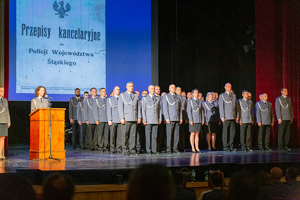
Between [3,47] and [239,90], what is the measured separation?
7642 mm

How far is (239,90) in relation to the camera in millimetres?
12078

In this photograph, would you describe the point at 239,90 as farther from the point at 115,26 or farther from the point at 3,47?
the point at 3,47

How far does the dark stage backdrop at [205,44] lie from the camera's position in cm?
1140

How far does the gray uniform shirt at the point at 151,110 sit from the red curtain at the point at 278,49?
4.04 m

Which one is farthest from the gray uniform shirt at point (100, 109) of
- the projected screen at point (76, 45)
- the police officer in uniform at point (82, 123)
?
the projected screen at point (76, 45)

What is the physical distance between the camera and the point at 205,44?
38.9 feet

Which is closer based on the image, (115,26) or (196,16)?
(115,26)

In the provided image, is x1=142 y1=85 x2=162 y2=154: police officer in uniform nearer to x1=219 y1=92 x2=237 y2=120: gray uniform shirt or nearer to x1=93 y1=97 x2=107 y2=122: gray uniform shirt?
x1=93 y1=97 x2=107 y2=122: gray uniform shirt

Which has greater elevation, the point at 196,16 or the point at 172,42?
the point at 196,16

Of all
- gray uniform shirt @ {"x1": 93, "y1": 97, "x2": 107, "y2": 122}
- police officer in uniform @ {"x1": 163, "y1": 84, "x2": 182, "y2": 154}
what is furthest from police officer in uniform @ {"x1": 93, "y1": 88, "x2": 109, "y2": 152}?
police officer in uniform @ {"x1": 163, "y1": 84, "x2": 182, "y2": 154}

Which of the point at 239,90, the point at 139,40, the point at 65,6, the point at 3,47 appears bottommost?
the point at 239,90

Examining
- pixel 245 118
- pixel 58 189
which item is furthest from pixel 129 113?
pixel 58 189

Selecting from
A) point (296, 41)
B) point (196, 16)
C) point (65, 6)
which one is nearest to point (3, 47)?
point (65, 6)

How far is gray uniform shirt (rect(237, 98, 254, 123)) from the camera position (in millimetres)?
8703
